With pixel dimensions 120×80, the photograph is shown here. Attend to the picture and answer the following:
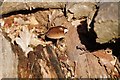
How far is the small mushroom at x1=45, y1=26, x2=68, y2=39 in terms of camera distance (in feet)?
15.0

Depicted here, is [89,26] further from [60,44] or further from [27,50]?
[27,50]

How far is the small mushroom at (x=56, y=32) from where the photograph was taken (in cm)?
456

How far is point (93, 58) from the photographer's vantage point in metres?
4.38

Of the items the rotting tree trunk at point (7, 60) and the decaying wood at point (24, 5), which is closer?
the rotting tree trunk at point (7, 60)

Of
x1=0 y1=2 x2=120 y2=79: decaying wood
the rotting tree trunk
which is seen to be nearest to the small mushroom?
x1=0 y1=2 x2=120 y2=79: decaying wood

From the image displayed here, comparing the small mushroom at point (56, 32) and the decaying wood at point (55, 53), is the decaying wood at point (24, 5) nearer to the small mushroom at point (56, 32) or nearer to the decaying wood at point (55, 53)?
the decaying wood at point (55, 53)

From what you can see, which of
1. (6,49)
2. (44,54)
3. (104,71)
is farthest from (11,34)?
(104,71)

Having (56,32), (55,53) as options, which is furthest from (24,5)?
(55,53)

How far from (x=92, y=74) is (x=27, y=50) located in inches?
41.3

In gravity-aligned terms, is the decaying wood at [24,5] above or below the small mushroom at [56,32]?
above

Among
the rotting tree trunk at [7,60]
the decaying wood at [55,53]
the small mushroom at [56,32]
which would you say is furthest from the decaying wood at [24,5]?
the rotting tree trunk at [7,60]

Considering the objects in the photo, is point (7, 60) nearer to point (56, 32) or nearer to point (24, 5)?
point (56, 32)

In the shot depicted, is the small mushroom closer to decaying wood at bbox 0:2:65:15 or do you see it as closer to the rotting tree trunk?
decaying wood at bbox 0:2:65:15

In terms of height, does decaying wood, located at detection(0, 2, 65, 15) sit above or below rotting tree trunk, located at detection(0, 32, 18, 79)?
above
